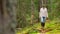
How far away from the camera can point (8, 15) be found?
4.98ft

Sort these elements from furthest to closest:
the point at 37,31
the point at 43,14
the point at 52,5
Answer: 1. the point at 52,5
2. the point at 37,31
3. the point at 43,14

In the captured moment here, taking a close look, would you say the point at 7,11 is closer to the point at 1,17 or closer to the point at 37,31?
the point at 1,17

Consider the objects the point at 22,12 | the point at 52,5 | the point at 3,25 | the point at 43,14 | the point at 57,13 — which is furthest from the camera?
the point at 52,5

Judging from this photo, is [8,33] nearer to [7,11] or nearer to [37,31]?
[7,11]

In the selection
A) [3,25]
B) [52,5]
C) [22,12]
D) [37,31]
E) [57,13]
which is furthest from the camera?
[52,5]

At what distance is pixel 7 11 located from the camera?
1.52 m

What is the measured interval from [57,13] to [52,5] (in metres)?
5.81

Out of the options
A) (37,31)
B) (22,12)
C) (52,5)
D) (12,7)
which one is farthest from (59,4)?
(12,7)

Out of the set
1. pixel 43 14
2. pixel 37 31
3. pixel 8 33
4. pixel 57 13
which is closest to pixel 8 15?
pixel 8 33

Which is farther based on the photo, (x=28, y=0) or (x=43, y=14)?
(x=28, y=0)

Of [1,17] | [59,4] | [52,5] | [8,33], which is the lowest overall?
[52,5]

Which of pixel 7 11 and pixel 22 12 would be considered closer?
pixel 7 11

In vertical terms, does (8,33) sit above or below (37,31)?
above

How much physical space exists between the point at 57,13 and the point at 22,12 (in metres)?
3.87
